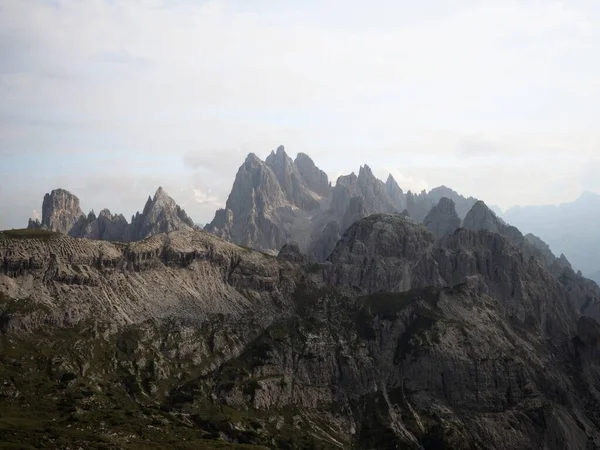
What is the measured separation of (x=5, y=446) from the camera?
630ft

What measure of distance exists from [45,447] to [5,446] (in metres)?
12.6

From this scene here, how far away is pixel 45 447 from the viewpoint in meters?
200
